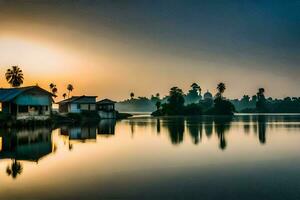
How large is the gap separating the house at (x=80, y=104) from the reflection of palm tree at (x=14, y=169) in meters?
77.5

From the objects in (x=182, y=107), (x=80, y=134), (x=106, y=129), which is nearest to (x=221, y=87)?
(x=182, y=107)

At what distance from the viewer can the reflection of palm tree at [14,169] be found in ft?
64.0

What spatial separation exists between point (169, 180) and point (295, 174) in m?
7.53

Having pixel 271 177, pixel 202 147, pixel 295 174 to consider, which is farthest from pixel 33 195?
pixel 202 147

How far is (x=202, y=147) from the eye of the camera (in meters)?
33.0

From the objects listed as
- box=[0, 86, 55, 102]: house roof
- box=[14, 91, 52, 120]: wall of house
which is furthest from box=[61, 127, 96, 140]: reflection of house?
box=[0, 86, 55, 102]: house roof

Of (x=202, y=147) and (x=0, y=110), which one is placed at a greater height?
(x=0, y=110)

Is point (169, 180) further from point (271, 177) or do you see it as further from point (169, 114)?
point (169, 114)

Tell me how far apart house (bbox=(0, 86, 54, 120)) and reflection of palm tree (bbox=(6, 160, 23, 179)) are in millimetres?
43495

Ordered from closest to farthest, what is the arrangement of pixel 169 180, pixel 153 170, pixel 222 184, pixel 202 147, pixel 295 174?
pixel 222 184
pixel 169 180
pixel 295 174
pixel 153 170
pixel 202 147

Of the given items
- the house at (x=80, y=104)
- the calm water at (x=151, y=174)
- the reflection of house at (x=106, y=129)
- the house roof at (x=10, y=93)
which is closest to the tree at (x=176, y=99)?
the house at (x=80, y=104)

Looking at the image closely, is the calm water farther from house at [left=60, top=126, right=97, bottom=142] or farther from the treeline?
the treeline

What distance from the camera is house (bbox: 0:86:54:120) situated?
64438 millimetres

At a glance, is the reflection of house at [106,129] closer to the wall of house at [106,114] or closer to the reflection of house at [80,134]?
the reflection of house at [80,134]
